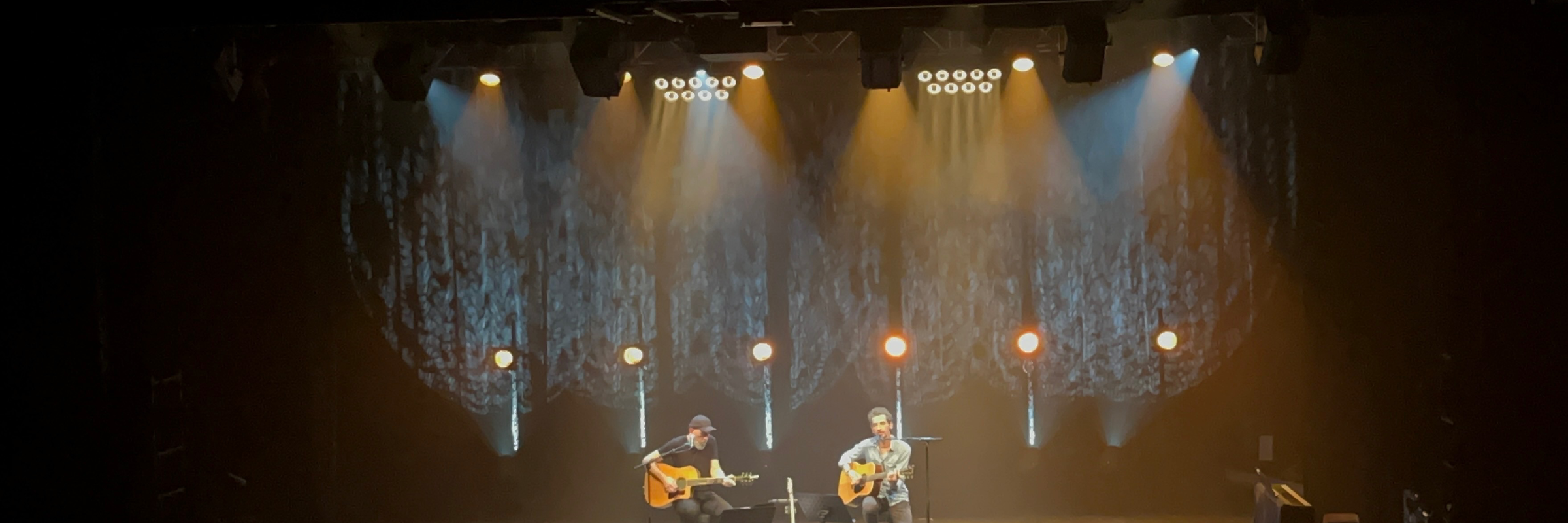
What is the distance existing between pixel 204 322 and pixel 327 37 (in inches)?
79.4

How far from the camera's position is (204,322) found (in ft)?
23.0

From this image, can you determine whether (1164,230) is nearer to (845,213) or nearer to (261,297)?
(845,213)

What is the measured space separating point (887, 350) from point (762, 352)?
0.89m

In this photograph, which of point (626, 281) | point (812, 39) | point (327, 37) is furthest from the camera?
point (626, 281)

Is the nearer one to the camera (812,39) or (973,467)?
(812,39)

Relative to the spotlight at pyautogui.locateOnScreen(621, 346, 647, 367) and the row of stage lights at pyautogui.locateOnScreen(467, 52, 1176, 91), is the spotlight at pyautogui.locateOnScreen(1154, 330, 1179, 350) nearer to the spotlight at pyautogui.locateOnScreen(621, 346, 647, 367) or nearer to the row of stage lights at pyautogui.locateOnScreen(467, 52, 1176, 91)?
the row of stage lights at pyautogui.locateOnScreen(467, 52, 1176, 91)

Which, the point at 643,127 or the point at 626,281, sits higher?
the point at 643,127

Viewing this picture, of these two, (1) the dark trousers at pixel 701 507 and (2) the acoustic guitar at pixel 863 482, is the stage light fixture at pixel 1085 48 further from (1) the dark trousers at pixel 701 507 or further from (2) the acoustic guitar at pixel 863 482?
(1) the dark trousers at pixel 701 507

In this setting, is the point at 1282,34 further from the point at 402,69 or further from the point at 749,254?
the point at 402,69

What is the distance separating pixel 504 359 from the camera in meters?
7.85

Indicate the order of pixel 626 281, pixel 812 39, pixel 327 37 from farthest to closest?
pixel 626 281 < pixel 812 39 < pixel 327 37

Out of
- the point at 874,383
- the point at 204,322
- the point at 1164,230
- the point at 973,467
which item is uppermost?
the point at 1164,230

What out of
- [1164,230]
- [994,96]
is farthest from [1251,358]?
[994,96]

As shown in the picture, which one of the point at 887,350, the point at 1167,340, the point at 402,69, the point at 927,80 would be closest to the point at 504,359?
the point at 402,69
